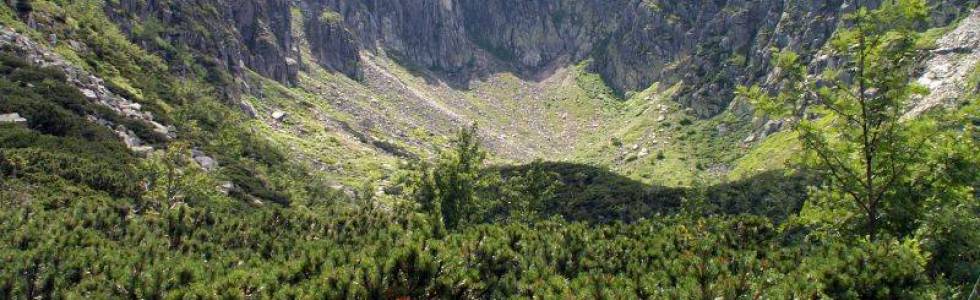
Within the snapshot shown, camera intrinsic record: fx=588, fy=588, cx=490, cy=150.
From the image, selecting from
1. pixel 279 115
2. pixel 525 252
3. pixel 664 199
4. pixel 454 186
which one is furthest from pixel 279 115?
pixel 525 252

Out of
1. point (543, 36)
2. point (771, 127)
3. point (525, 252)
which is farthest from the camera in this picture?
point (543, 36)

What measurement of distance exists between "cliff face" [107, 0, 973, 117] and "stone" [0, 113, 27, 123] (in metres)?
50.5

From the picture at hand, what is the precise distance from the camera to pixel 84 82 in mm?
61812

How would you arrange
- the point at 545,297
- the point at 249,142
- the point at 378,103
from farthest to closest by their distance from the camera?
1. the point at 378,103
2. the point at 249,142
3. the point at 545,297

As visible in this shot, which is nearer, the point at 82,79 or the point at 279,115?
the point at 82,79

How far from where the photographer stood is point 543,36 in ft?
643

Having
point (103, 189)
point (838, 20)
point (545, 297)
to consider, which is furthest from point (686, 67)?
point (545, 297)

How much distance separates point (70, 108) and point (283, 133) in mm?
36859

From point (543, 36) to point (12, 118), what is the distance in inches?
6439

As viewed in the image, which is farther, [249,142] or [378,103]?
[378,103]

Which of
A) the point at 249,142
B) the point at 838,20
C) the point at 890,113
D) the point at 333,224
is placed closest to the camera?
the point at 890,113

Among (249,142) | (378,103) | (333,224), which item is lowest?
(378,103)

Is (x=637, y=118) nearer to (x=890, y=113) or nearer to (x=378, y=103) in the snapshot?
(x=378, y=103)

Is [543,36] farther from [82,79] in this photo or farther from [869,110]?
[869,110]
